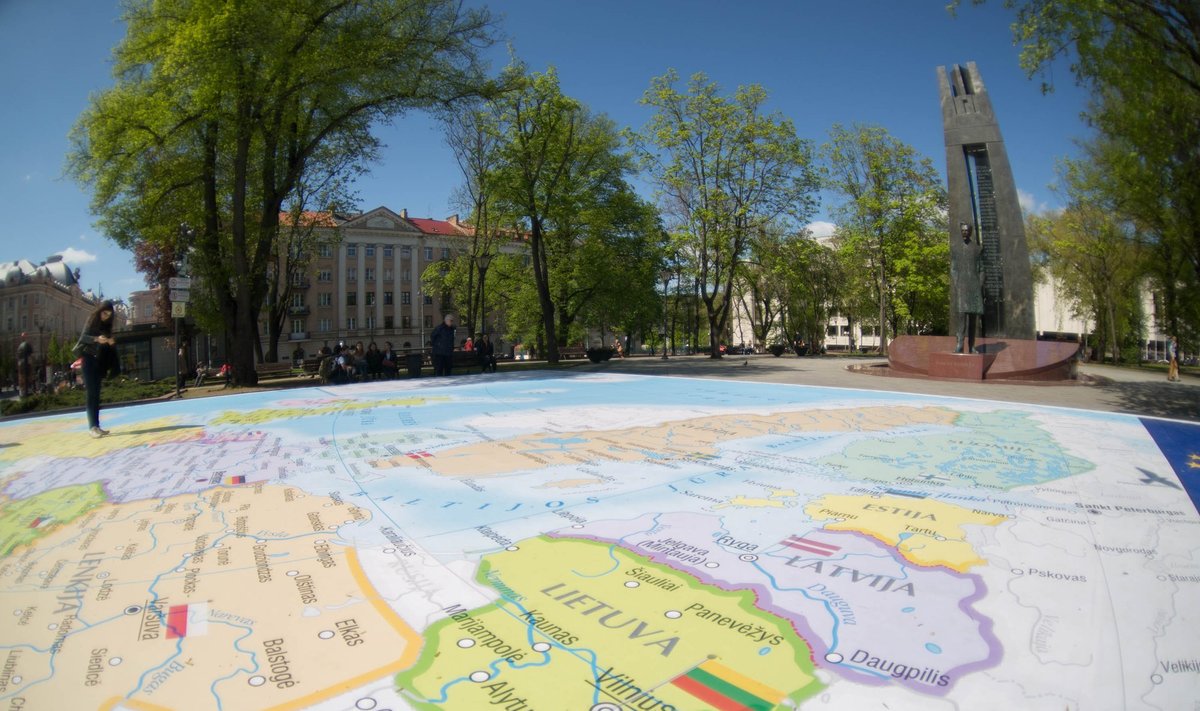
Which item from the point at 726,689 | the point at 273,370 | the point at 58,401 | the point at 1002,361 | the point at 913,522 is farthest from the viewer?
the point at 273,370

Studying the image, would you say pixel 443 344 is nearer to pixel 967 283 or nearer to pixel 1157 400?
pixel 967 283

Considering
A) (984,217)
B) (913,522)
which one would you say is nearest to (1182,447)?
(913,522)

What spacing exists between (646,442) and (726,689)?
4.16 m

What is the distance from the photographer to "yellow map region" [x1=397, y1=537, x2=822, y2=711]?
207 cm

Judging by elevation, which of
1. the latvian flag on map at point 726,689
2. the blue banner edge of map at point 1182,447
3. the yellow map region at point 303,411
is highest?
the yellow map region at point 303,411

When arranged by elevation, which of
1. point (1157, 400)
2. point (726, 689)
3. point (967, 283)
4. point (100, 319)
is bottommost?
point (1157, 400)

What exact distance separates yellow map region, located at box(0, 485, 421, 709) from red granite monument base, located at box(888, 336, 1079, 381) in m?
15.4

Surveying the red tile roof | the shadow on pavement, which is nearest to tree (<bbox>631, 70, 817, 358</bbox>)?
the shadow on pavement

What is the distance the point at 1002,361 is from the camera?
15055 mm

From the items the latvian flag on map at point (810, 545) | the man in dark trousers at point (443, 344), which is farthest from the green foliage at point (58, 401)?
the latvian flag on map at point (810, 545)

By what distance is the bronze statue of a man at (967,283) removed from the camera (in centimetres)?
1562

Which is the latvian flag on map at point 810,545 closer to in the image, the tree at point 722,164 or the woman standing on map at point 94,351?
the woman standing on map at point 94,351

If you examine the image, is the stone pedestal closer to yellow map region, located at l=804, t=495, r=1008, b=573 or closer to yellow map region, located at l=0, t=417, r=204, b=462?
yellow map region, located at l=804, t=495, r=1008, b=573

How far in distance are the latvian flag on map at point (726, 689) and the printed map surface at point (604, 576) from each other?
0.01m
